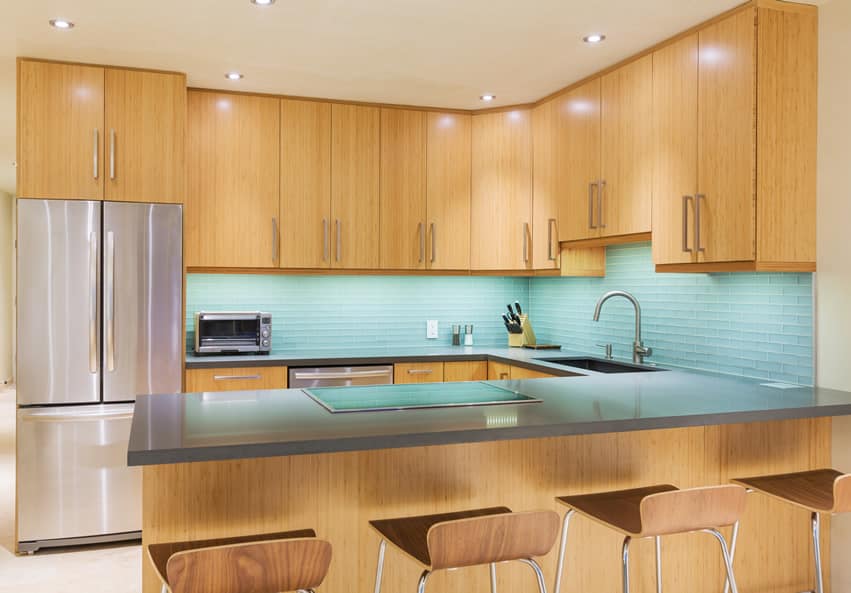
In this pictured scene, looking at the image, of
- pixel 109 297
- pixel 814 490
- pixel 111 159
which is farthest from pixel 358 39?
pixel 814 490

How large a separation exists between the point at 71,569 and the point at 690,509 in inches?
114

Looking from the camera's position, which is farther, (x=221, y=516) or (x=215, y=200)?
(x=215, y=200)

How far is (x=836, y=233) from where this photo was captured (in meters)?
2.97

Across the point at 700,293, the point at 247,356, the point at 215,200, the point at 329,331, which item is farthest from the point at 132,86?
the point at 700,293

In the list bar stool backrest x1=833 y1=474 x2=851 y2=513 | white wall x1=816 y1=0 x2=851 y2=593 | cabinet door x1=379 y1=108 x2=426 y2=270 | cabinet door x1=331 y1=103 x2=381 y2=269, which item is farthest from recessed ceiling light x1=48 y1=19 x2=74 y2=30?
bar stool backrest x1=833 y1=474 x2=851 y2=513

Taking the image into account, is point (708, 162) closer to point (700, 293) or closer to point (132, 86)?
point (700, 293)

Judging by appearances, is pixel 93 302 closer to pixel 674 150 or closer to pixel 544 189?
pixel 544 189

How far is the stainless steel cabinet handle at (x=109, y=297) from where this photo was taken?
379cm

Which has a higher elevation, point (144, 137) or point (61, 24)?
point (61, 24)

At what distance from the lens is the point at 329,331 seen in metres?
4.92

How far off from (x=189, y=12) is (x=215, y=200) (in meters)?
1.37

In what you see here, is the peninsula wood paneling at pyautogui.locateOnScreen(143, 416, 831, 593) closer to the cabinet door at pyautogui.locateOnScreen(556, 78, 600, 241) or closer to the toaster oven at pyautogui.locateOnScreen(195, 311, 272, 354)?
the cabinet door at pyautogui.locateOnScreen(556, 78, 600, 241)

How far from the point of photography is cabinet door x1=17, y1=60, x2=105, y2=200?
12.2ft

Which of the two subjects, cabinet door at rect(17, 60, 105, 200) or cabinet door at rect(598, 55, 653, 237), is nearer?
cabinet door at rect(598, 55, 653, 237)
